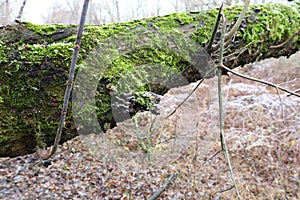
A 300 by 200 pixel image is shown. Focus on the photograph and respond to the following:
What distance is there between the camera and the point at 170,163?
3.62m

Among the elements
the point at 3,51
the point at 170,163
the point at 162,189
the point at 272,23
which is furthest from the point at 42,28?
the point at 170,163

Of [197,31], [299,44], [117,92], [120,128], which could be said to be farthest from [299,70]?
[117,92]

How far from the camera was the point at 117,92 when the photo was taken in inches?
44.8

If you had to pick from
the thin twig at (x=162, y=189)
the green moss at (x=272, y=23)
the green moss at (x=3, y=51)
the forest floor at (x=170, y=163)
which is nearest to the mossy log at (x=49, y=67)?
the green moss at (x=3, y=51)

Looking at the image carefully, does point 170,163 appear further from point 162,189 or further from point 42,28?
point 42,28

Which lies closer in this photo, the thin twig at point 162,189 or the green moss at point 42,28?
the green moss at point 42,28

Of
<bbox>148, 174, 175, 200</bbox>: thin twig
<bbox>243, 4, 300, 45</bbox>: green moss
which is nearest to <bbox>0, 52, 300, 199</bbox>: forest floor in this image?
<bbox>148, 174, 175, 200</bbox>: thin twig

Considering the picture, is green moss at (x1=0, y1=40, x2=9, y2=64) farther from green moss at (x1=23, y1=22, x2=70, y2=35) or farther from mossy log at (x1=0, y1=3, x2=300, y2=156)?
green moss at (x1=23, y1=22, x2=70, y2=35)

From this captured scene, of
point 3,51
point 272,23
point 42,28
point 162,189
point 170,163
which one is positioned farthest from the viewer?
point 170,163

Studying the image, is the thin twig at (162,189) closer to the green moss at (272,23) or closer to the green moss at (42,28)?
the green moss at (272,23)

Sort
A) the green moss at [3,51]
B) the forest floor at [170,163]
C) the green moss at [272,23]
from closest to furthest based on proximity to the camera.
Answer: the green moss at [3,51], the green moss at [272,23], the forest floor at [170,163]

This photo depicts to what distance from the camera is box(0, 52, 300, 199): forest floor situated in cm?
308

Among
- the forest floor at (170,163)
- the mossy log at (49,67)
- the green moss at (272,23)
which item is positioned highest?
the green moss at (272,23)

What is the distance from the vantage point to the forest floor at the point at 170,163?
3.08 meters
